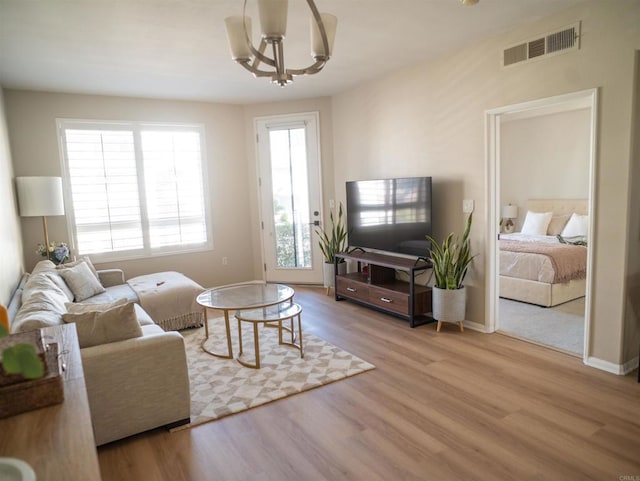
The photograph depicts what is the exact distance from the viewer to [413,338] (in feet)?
13.1

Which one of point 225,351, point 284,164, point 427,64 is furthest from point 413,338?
point 284,164

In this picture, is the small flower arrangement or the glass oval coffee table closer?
the glass oval coffee table

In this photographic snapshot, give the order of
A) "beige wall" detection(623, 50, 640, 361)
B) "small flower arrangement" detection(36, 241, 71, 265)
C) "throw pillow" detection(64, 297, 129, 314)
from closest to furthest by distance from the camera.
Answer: "throw pillow" detection(64, 297, 129, 314) → "beige wall" detection(623, 50, 640, 361) → "small flower arrangement" detection(36, 241, 71, 265)

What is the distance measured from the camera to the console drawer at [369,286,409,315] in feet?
14.3

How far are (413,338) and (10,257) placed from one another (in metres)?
3.76

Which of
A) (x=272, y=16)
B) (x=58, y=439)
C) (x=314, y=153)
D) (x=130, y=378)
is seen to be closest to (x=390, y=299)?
(x=314, y=153)

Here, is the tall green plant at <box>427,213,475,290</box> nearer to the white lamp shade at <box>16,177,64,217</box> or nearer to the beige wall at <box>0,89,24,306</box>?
the beige wall at <box>0,89,24,306</box>

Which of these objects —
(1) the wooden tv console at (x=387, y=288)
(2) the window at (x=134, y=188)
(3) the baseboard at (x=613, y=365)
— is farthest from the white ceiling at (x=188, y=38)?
(3) the baseboard at (x=613, y=365)

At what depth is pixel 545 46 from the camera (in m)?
3.31

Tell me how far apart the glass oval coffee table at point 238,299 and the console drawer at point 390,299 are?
115cm

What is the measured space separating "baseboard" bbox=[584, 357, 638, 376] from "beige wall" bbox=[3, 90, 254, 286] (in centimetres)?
458

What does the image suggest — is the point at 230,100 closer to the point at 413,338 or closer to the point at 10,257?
the point at 10,257

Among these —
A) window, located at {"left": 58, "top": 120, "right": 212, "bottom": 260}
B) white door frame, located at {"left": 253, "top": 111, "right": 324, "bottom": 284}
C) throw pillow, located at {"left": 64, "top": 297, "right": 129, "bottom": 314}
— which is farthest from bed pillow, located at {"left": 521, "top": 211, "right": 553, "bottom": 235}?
throw pillow, located at {"left": 64, "top": 297, "right": 129, "bottom": 314}

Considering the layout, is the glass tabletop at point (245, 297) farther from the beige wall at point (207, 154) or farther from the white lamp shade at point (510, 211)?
the white lamp shade at point (510, 211)
